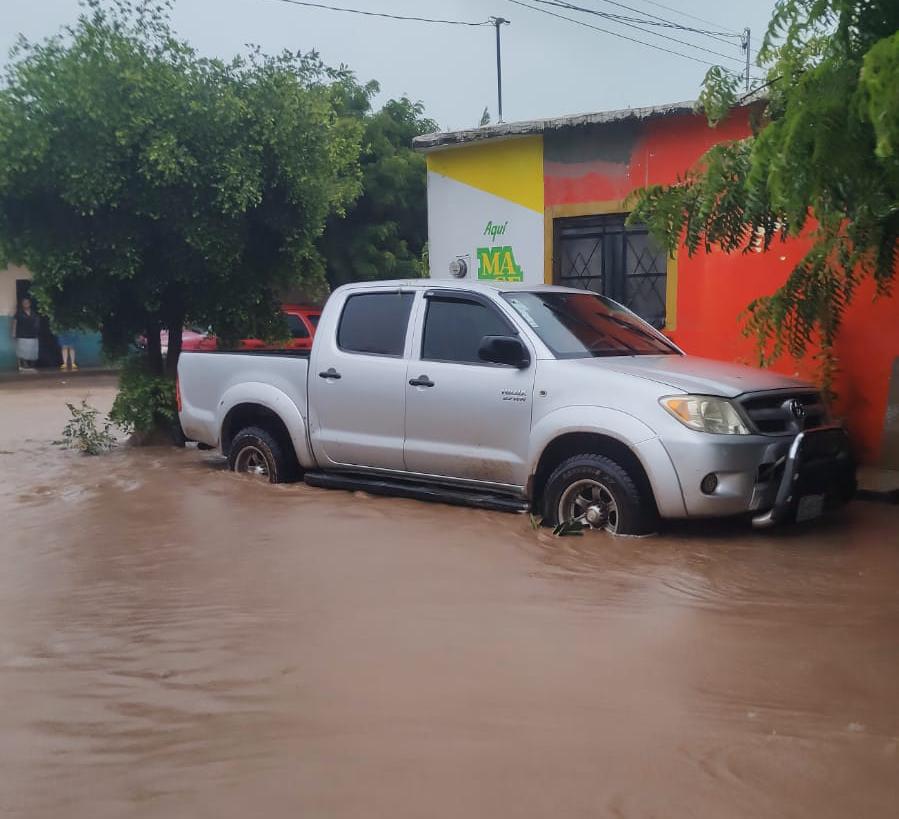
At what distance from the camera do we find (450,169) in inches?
485

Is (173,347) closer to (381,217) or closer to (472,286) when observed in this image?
(472,286)

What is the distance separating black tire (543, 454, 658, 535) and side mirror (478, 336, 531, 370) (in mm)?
725

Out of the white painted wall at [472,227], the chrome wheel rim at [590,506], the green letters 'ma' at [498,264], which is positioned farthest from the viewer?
the green letters 'ma' at [498,264]

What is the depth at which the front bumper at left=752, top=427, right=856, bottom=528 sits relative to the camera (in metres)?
5.96

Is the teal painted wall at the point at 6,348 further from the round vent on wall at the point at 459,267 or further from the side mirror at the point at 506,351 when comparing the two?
the side mirror at the point at 506,351

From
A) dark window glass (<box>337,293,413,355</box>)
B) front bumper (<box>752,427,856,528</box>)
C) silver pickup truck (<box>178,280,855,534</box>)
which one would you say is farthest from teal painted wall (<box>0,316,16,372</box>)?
front bumper (<box>752,427,856,528</box>)

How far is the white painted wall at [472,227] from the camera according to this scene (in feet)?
38.0

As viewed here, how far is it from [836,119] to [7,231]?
9.06 meters

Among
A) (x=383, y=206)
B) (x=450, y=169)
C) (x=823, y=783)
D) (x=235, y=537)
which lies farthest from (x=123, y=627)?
(x=383, y=206)

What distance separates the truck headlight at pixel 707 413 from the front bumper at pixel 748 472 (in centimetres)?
8

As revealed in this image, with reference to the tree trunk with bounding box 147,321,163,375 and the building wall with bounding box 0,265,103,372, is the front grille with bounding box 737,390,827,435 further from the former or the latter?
the building wall with bounding box 0,265,103,372

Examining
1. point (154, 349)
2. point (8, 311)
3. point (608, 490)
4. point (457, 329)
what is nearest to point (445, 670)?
point (608, 490)

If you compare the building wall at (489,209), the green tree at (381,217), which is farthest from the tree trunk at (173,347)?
the green tree at (381,217)

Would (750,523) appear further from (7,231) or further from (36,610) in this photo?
(7,231)
